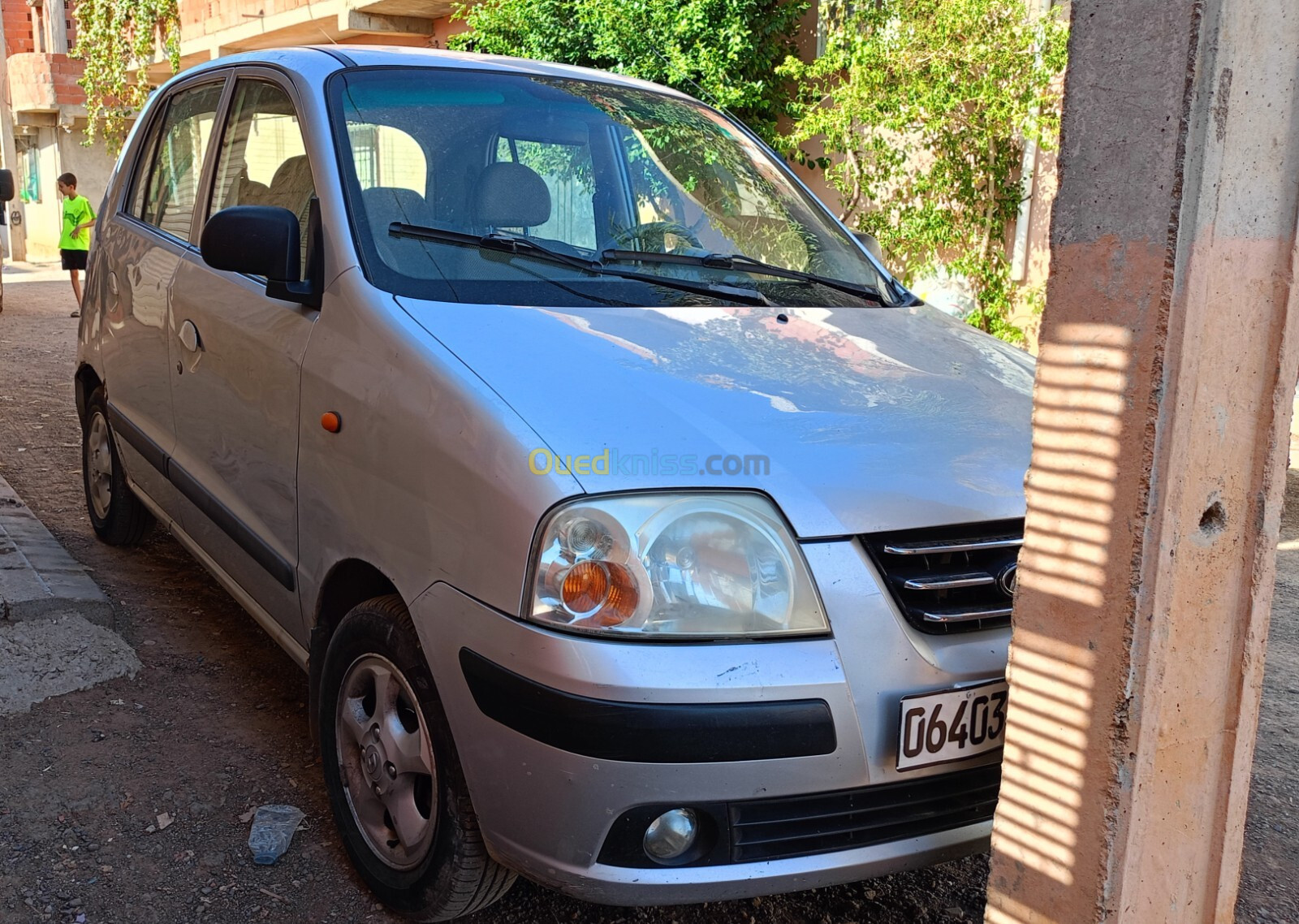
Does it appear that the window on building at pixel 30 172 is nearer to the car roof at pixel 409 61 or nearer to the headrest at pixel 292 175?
the car roof at pixel 409 61

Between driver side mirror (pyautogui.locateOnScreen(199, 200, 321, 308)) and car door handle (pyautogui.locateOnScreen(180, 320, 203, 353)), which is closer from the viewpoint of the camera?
driver side mirror (pyautogui.locateOnScreen(199, 200, 321, 308))

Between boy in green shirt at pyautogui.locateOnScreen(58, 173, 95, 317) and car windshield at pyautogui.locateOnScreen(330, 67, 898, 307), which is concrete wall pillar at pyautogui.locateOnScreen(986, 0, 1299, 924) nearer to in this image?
car windshield at pyautogui.locateOnScreen(330, 67, 898, 307)

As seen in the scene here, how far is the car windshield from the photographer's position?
8.39 ft

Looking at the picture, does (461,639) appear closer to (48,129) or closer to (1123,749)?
(1123,749)

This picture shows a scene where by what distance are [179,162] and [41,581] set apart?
1.49 metres

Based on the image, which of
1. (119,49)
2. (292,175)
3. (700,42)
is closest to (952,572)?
(292,175)

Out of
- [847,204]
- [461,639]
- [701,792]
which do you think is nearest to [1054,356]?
[701,792]

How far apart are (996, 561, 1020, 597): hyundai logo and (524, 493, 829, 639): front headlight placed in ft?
1.20

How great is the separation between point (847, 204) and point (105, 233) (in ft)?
20.7

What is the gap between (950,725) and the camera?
192 centimetres

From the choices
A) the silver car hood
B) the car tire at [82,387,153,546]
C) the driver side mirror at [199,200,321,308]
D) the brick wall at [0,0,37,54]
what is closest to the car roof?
the driver side mirror at [199,200,321,308]

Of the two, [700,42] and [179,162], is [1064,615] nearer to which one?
[179,162]

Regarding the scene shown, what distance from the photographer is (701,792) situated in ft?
6.02

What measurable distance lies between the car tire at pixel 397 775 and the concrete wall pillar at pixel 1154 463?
36.8 inches
